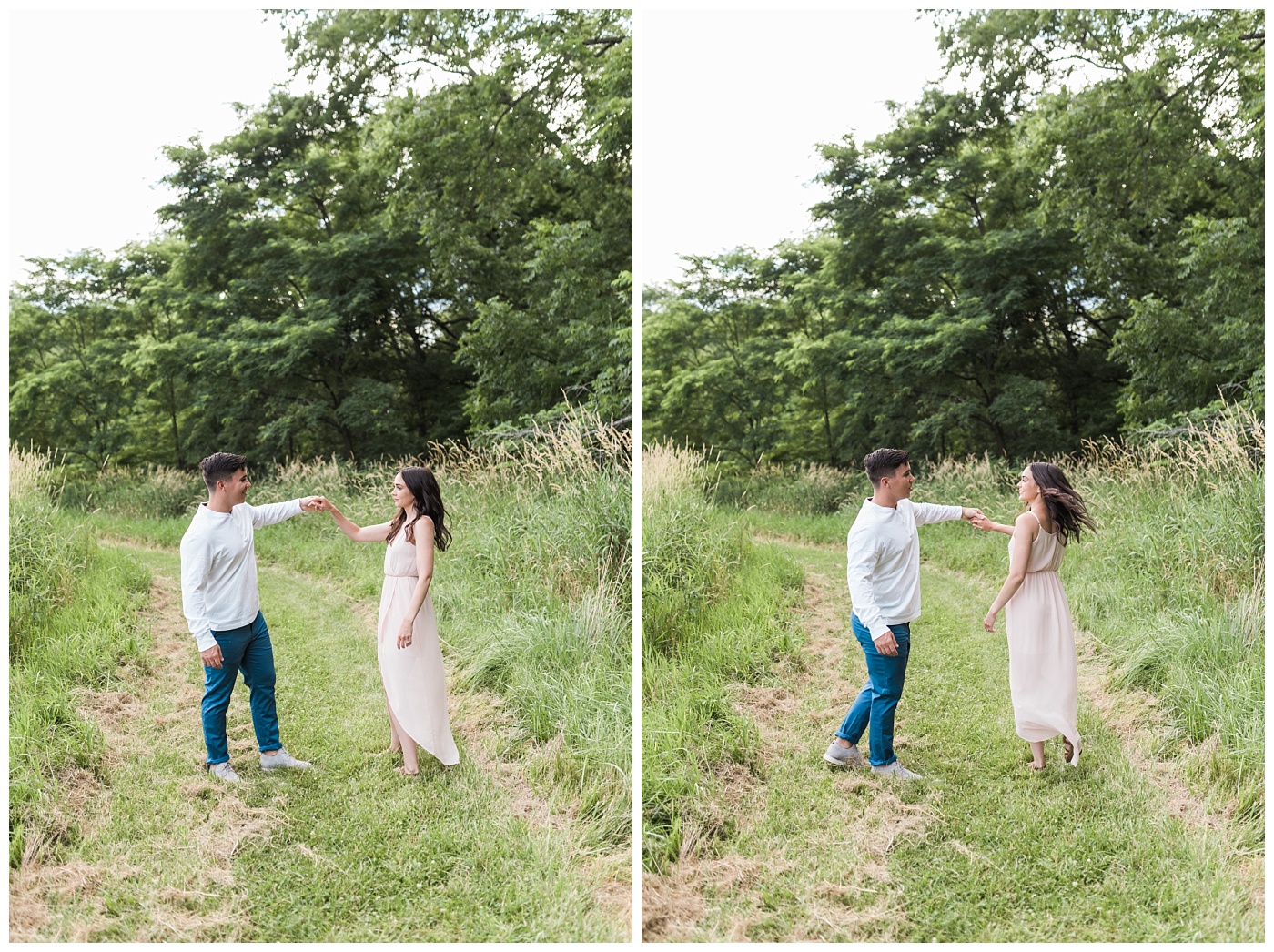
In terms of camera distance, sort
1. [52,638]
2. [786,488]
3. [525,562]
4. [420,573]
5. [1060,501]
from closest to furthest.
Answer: [420,573], [1060,501], [52,638], [525,562], [786,488]

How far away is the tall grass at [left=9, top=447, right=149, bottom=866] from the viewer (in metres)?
3.15

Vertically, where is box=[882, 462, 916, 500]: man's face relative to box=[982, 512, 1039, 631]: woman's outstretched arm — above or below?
above

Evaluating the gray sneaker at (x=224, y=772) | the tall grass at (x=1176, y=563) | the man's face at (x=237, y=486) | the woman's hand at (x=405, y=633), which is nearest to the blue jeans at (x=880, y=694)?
the tall grass at (x=1176, y=563)

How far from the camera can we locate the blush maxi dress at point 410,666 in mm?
3244

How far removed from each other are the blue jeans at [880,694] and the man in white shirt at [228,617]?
2.10m

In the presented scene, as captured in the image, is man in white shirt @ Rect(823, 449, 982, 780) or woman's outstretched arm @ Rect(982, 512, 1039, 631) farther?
woman's outstretched arm @ Rect(982, 512, 1039, 631)

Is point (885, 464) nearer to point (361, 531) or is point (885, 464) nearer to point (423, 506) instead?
point (423, 506)

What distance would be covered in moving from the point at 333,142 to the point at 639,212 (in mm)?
1524

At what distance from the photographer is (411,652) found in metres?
3.26

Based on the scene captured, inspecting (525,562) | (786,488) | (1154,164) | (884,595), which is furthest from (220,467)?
(1154,164)

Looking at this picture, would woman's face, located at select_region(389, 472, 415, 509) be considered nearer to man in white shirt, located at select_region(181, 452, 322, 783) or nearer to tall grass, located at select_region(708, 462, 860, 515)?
man in white shirt, located at select_region(181, 452, 322, 783)

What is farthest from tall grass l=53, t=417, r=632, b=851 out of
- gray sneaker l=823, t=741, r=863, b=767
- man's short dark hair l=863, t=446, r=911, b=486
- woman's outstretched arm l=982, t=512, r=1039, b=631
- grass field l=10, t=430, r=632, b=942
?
woman's outstretched arm l=982, t=512, r=1039, b=631

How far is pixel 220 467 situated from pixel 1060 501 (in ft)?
10.8

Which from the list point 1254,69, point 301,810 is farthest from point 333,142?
point 1254,69
